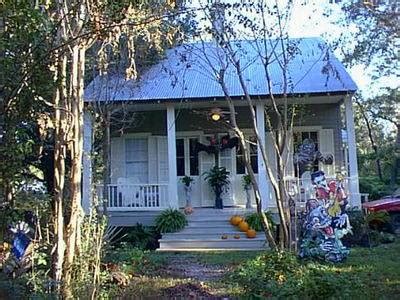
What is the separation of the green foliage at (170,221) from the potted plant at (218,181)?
A: 1999 mm

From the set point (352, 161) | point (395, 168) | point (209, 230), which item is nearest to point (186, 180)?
point (209, 230)

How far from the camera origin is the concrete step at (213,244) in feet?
46.2

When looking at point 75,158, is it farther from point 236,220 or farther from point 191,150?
point 191,150

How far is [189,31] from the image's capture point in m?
10.5

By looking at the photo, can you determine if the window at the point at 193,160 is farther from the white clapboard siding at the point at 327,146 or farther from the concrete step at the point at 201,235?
the white clapboard siding at the point at 327,146

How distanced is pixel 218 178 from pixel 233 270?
23.1 feet

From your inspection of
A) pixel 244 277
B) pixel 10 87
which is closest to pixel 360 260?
pixel 244 277

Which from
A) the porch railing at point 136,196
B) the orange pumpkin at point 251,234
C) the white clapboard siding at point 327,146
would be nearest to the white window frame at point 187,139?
the porch railing at point 136,196

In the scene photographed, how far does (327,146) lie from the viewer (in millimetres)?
17625

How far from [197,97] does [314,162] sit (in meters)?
4.39

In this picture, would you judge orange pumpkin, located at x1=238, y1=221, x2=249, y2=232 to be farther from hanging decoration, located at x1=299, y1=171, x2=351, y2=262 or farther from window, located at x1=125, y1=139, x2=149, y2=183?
window, located at x1=125, y1=139, x2=149, y2=183

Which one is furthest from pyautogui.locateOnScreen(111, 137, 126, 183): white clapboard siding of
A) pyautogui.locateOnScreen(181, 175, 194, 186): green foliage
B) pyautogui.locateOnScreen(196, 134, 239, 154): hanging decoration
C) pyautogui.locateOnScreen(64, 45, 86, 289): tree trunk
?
pyautogui.locateOnScreen(64, 45, 86, 289): tree trunk

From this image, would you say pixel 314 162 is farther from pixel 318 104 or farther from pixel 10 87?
pixel 10 87

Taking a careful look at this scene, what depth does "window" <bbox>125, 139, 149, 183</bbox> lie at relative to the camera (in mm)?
18203
